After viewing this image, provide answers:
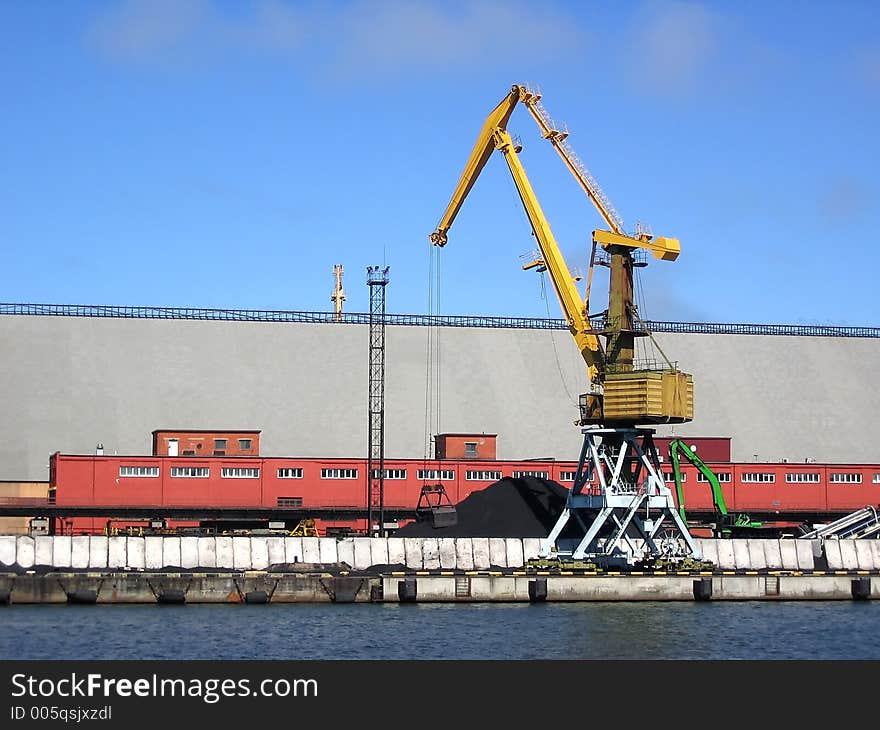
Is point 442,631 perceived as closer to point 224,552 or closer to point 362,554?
point 362,554

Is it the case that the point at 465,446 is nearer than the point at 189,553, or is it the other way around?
the point at 189,553

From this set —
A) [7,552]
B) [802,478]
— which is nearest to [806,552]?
[802,478]

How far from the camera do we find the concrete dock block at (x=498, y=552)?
6538 cm

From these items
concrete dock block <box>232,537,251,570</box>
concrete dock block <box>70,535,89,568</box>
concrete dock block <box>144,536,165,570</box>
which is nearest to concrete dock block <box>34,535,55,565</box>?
concrete dock block <box>70,535,89,568</box>

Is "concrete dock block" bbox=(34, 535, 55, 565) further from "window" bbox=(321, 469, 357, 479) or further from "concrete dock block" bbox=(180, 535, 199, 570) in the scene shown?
"window" bbox=(321, 469, 357, 479)

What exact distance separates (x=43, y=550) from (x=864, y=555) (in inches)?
1566

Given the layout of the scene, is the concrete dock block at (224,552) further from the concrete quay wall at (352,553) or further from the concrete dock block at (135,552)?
the concrete dock block at (135,552)

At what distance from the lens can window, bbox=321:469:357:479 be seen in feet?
276

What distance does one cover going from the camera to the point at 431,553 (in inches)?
2520

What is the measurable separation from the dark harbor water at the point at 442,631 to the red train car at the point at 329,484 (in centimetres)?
2686

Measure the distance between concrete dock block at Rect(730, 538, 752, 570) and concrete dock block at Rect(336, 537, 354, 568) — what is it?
19351mm
